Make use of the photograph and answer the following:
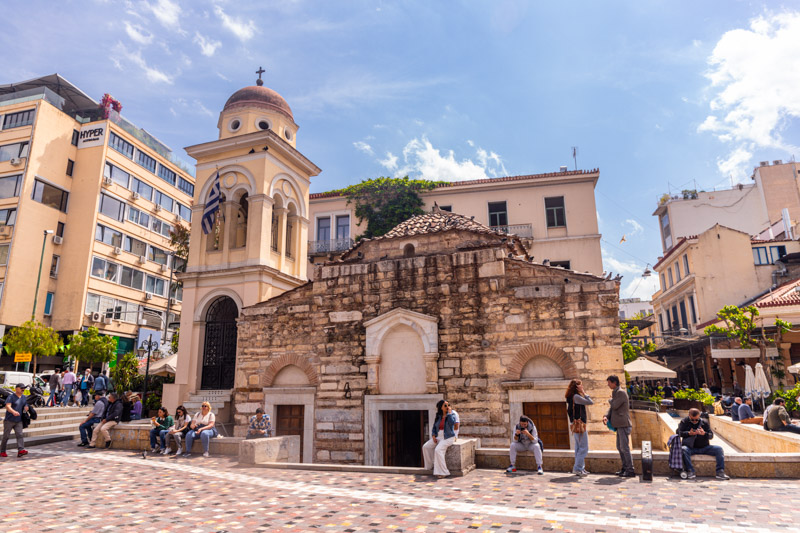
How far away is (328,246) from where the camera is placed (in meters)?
28.3

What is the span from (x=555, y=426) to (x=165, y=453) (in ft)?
29.3

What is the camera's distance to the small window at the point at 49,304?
1099 inches

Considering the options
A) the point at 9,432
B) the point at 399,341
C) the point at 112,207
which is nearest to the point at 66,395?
the point at 9,432

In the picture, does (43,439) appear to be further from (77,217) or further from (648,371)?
(77,217)

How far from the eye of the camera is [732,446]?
1359 centimetres

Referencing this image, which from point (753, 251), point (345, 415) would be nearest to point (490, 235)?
point (345, 415)

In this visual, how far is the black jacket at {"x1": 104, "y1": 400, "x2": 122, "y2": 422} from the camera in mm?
12297

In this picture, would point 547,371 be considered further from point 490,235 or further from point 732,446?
point 732,446

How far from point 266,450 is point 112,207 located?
27413 mm

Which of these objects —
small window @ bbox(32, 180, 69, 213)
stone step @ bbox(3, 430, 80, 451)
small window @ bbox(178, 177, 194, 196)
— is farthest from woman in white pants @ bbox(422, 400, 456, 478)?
small window @ bbox(178, 177, 194, 196)

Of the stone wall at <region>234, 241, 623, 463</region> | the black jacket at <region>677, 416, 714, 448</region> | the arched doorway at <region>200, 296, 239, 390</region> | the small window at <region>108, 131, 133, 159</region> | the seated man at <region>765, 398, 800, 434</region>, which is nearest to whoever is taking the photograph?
the black jacket at <region>677, 416, 714, 448</region>

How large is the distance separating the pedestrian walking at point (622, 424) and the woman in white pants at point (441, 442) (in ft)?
8.31

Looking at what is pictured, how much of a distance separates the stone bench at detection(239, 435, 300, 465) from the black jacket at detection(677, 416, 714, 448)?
7312 mm

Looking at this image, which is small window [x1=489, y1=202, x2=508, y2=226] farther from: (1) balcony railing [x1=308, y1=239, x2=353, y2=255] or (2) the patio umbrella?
(2) the patio umbrella
